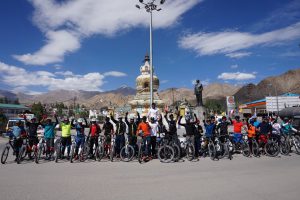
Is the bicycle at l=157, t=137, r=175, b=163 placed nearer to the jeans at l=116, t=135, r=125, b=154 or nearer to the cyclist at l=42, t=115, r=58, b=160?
the jeans at l=116, t=135, r=125, b=154

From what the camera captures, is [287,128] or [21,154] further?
[287,128]

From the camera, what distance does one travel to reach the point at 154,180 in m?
7.62

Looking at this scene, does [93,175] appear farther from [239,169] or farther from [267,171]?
[267,171]

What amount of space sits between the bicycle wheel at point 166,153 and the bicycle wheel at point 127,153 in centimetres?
113

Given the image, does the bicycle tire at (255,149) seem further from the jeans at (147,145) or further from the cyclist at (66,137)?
the cyclist at (66,137)

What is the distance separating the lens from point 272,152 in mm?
11664

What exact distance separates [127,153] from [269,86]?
16691cm

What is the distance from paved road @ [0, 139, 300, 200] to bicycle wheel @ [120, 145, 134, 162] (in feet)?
2.17

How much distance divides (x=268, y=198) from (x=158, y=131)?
614 centimetres

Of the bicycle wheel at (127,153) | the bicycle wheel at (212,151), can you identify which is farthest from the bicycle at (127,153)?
the bicycle wheel at (212,151)

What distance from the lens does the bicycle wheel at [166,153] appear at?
10550mm

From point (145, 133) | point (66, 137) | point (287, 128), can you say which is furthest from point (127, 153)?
point (287, 128)

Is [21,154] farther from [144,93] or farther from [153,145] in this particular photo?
[144,93]

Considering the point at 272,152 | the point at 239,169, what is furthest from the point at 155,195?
the point at 272,152
